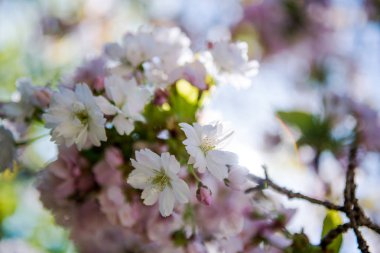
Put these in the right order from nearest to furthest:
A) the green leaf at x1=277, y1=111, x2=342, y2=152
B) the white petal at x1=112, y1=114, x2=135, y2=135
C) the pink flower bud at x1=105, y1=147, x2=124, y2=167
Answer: the white petal at x1=112, y1=114, x2=135, y2=135 → the pink flower bud at x1=105, y1=147, x2=124, y2=167 → the green leaf at x1=277, y1=111, x2=342, y2=152

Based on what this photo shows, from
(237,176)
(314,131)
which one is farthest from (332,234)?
(314,131)

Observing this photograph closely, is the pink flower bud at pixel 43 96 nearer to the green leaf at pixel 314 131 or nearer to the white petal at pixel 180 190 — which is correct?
the white petal at pixel 180 190

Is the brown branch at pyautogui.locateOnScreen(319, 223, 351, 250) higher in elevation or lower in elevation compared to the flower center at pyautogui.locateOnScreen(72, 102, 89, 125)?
lower

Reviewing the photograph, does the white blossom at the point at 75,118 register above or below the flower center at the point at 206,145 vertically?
below

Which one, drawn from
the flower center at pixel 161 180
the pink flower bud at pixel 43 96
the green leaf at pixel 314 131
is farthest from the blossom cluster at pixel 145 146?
the green leaf at pixel 314 131

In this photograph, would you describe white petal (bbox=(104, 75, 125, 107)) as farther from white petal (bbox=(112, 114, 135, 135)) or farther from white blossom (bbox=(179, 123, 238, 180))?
white blossom (bbox=(179, 123, 238, 180))

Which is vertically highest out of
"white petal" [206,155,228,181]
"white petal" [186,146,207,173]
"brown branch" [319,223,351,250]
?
"white petal" [186,146,207,173]

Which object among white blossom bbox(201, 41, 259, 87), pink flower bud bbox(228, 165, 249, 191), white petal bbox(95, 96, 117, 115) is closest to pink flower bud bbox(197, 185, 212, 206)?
pink flower bud bbox(228, 165, 249, 191)
